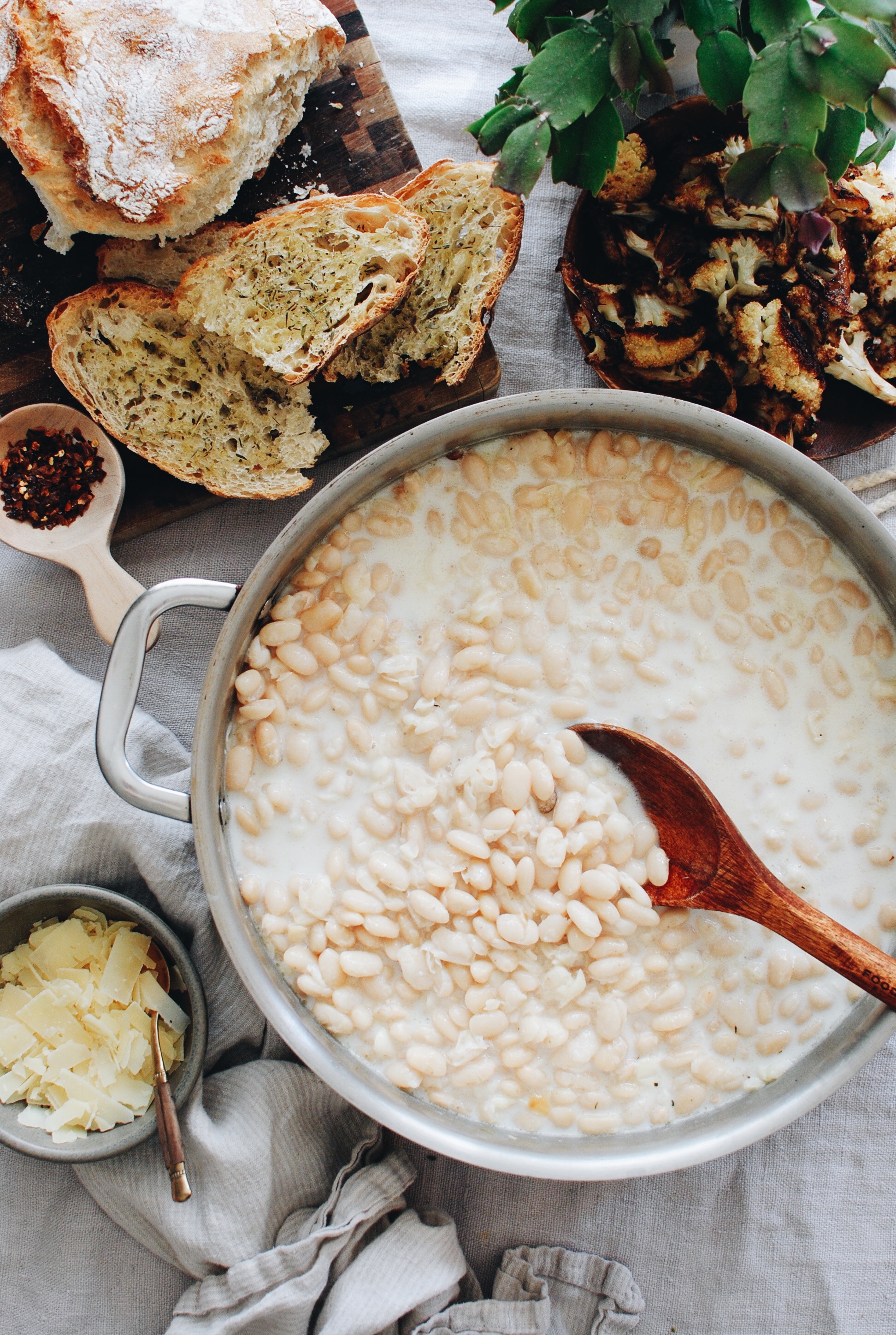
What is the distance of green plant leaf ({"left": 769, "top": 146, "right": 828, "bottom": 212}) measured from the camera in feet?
3.94

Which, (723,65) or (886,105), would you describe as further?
(723,65)

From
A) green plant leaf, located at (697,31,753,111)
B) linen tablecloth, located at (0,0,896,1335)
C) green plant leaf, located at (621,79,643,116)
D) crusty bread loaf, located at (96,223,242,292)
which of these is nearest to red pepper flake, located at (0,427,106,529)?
linen tablecloth, located at (0,0,896,1335)

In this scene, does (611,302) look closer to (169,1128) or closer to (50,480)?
(50,480)

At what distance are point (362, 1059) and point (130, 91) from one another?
5.20 feet

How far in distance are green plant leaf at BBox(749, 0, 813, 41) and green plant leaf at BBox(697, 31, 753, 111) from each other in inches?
3.4

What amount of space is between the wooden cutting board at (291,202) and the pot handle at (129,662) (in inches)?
15.7

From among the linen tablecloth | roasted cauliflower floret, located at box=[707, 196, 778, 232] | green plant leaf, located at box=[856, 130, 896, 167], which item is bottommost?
the linen tablecloth

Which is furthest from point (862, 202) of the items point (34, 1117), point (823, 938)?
point (34, 1117)

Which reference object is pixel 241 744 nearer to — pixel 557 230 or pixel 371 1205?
pixel 371 1205

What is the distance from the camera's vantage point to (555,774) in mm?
1539

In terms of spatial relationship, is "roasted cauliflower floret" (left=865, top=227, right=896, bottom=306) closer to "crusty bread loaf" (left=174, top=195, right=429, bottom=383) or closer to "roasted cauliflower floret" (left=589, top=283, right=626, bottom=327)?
"roasted cauliflower floret" (left=589, top=283, right=626, bottom=327)

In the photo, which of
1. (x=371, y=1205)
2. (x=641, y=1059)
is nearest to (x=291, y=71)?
(x=641, y=1059)

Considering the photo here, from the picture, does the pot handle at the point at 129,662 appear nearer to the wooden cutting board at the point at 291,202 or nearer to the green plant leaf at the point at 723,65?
the wooden cutting board at the point at 291,202

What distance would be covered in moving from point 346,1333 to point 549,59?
75.8 inches
